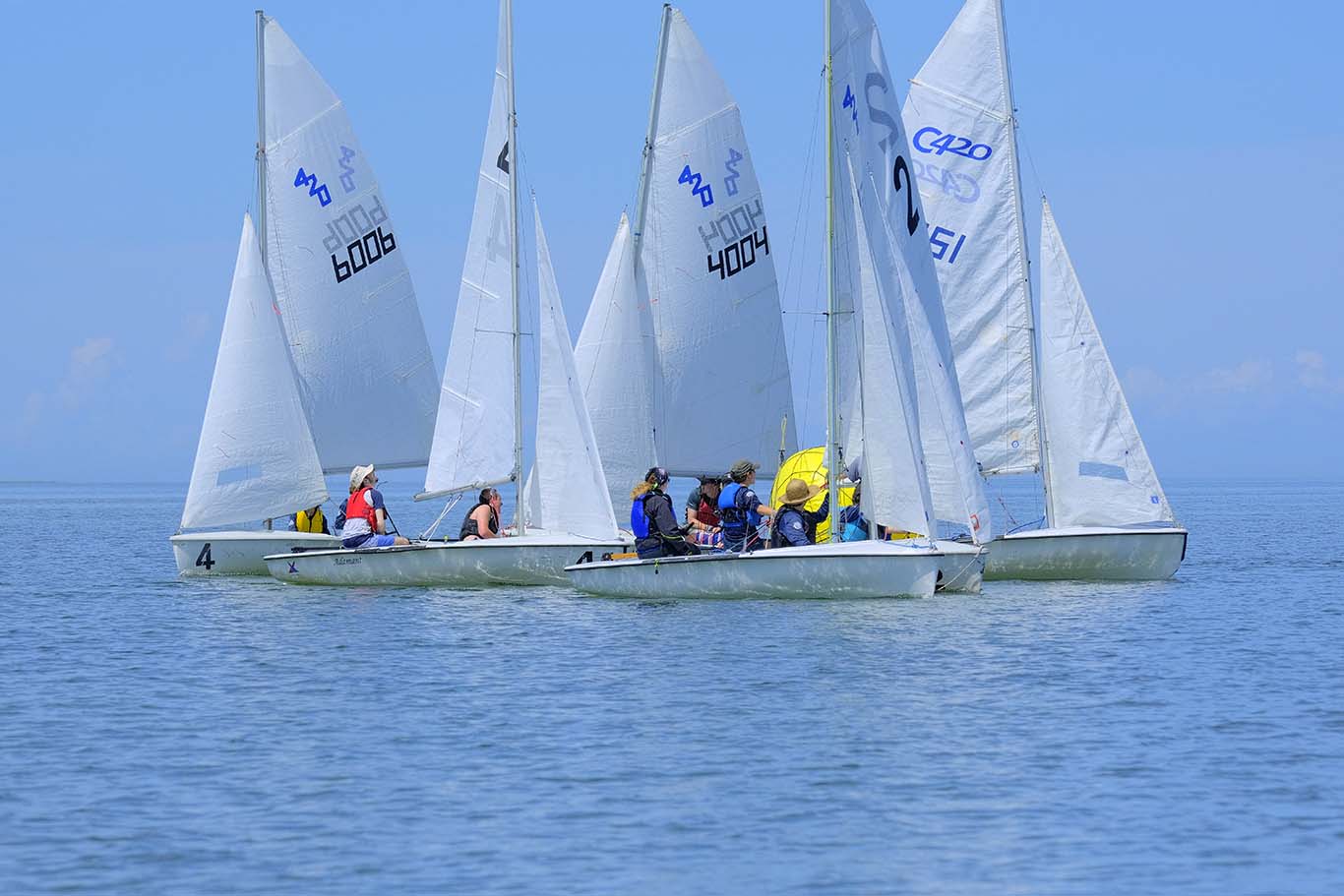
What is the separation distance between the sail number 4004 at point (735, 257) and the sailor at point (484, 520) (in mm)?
5266

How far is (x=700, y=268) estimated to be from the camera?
27.9 metres

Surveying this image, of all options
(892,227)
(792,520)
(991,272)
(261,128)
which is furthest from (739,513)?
(261,128)

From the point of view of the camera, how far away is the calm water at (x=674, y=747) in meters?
10.5

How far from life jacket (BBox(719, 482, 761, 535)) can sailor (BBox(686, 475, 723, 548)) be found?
1.29 metres

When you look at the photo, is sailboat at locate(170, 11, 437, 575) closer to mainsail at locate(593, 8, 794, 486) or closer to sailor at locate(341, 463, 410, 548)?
mainsail at locate(593, 8, 794, 486)

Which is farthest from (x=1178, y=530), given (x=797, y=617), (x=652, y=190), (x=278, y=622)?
(x=278, y=622)

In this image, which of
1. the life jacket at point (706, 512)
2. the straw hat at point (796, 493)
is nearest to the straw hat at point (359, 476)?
the life jacket at point (706, 512)

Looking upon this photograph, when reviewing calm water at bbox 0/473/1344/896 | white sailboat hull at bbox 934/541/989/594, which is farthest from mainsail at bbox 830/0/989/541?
calm water at bbox 0/473/1344/896

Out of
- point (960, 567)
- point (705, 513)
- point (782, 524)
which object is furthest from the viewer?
point (705, 513)

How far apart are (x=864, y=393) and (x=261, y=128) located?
38.3 ft

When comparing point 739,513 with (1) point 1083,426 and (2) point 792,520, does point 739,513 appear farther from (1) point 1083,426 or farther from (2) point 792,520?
(1) point 1083,426

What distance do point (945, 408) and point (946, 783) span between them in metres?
10.6

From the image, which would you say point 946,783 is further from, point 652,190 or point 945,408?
point 652,190

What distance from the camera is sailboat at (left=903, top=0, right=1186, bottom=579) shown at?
2570 cm
